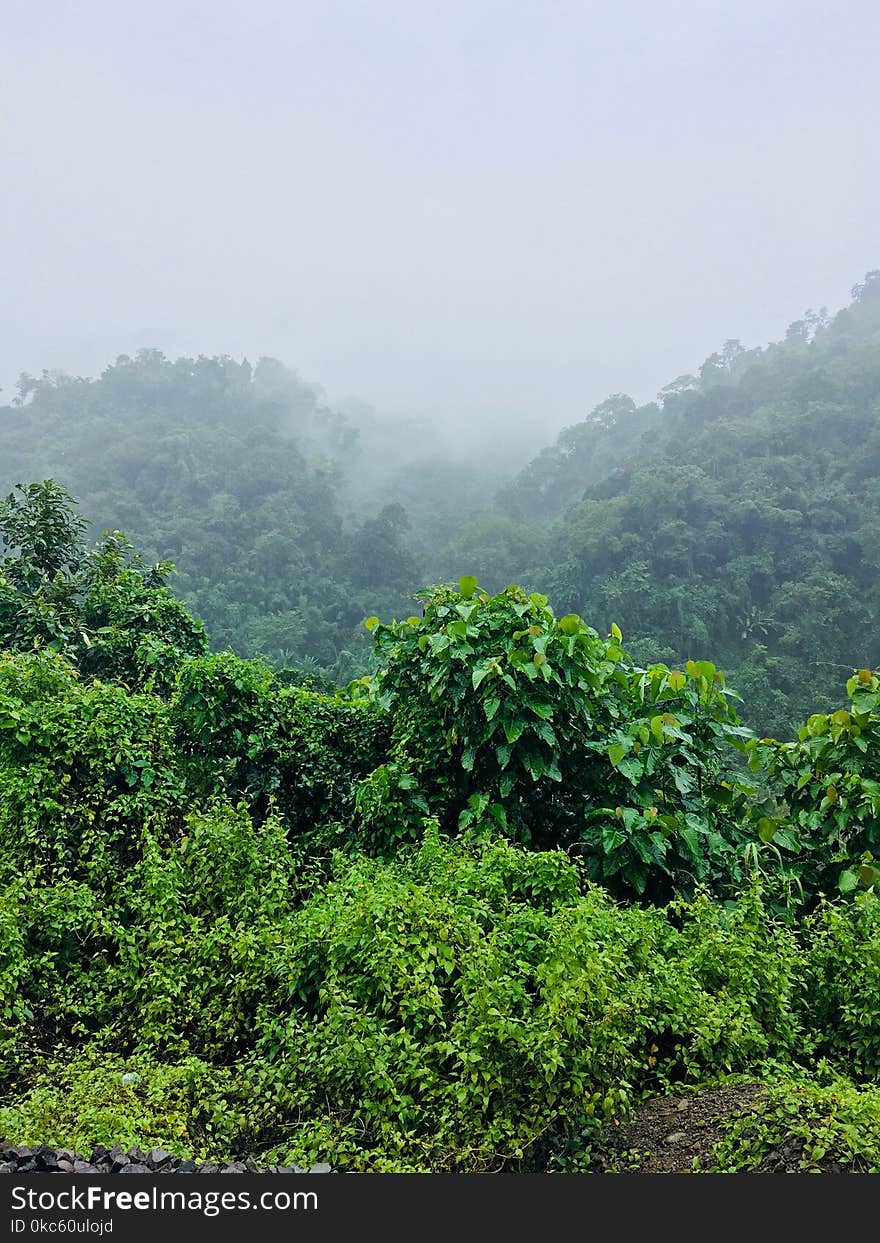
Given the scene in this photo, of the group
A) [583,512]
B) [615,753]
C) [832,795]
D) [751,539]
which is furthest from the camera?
[583,512]

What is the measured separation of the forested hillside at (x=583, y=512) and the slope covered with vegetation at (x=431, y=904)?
56.3ft

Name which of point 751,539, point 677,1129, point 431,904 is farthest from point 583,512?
point 677,1129

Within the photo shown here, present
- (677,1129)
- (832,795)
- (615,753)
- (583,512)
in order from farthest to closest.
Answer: (583,512), (832,795), (615,753), (677,1129)

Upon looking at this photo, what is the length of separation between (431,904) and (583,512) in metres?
31.1

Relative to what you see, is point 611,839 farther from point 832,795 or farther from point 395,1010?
point 395,1010

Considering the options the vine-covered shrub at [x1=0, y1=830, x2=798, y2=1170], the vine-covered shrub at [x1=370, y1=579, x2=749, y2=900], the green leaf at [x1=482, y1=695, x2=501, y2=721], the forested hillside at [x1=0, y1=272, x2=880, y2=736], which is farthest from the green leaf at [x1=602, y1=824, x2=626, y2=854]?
the forested hillside at [x1=0, y1=272, x2=880, y2=736]

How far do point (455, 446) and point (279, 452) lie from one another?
A: 2282 centimetres

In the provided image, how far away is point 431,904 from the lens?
3213 millimetres

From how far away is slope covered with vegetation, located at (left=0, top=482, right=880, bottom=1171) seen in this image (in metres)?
2.81

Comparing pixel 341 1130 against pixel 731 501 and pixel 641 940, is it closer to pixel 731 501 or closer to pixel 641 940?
pixel 641 940

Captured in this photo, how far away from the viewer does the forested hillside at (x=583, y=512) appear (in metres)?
25.8

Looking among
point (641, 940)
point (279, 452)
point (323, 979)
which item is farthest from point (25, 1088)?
point (279, 452)

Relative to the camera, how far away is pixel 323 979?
3.44 metres

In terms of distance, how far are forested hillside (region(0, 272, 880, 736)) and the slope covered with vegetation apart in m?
17.2
